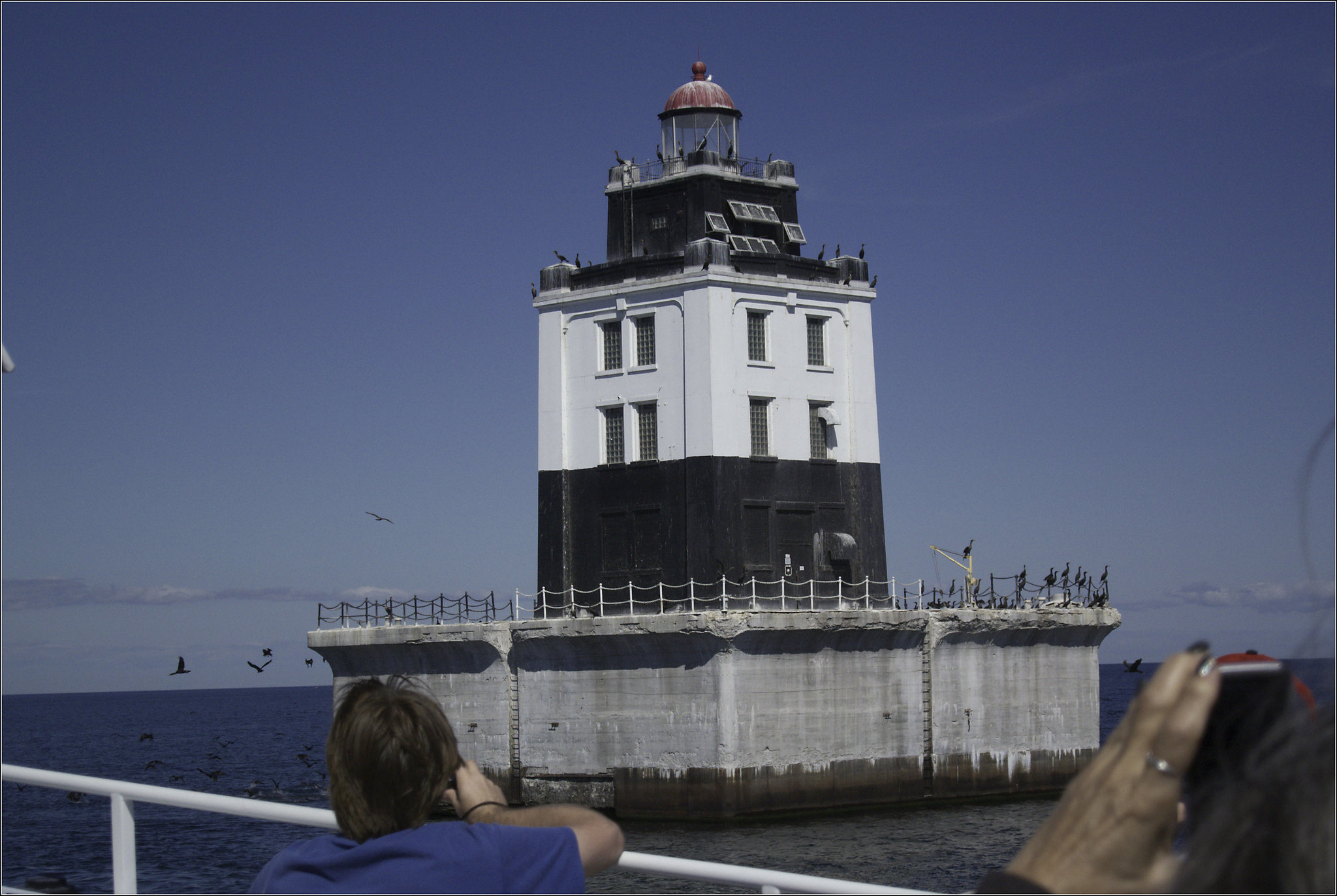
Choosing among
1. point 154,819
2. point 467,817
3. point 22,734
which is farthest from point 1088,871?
point 22,734

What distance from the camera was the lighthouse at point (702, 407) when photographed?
38.8 metres

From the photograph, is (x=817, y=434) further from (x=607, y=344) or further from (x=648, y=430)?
(x=607, y=344)

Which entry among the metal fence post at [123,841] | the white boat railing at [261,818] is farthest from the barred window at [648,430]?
the metal fence post at [123,841]

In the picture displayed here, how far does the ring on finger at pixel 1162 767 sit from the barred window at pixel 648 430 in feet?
121

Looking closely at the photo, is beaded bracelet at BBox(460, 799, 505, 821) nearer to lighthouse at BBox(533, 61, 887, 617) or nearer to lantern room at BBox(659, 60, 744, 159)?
lighthouse at BBox(533, 61, 887, 617)

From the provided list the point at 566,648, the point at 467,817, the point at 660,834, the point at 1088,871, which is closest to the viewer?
the point at 1088,871

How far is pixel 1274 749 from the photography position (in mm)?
2512

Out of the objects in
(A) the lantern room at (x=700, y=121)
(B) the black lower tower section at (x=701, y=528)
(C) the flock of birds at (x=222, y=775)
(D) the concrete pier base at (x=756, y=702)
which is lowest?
(C) the flock of birds at (x=222, y=775)

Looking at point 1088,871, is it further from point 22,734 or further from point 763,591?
point 22,734

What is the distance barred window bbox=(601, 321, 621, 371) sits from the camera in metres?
40.5

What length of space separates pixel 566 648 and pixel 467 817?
32.6 metres

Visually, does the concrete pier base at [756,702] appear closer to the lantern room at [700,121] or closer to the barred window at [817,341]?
the barred window at [817,341]

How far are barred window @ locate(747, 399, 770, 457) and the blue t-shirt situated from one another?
3541cm

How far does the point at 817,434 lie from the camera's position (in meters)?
40.8
